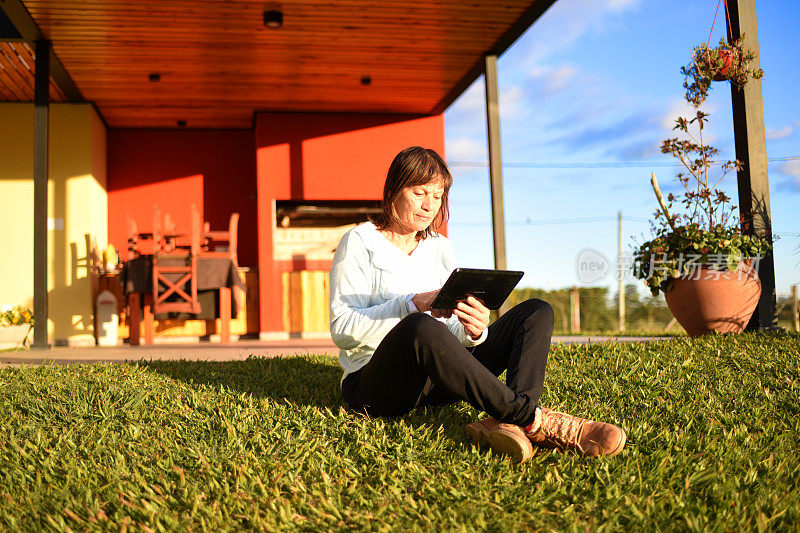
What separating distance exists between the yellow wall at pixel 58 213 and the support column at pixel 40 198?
63.7 inches

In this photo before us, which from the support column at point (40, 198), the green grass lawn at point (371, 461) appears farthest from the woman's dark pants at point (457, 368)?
the support column at point (40, 198)

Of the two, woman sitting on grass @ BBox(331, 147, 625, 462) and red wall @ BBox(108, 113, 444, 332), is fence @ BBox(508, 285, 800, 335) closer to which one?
red wall @ BBox(108, 113, 444, 332)

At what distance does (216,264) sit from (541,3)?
168 inches

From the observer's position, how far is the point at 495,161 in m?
6.99

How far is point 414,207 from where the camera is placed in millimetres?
2346

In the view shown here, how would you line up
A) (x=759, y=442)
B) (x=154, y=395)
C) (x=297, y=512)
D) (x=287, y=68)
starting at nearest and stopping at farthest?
(x=297, y=512), (x=759, y=442), (x=154, y=395), (x=287, y=68)

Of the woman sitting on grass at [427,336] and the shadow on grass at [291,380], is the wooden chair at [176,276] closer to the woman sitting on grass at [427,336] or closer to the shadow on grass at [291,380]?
the shadow on grass at [291,380]

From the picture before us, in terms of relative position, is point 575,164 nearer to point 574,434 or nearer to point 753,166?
point 753,166

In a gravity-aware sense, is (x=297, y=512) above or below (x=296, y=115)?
below

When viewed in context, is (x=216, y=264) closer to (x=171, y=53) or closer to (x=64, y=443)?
(x=171, y=53)

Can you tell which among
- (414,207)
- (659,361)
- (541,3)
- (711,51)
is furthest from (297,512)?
(541,3)

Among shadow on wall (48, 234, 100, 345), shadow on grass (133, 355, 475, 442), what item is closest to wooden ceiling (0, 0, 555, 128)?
shadow on wall (48, 234, 100, 345)

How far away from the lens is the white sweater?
2.19m

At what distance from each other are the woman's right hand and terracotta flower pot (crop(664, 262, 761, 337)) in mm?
2991
